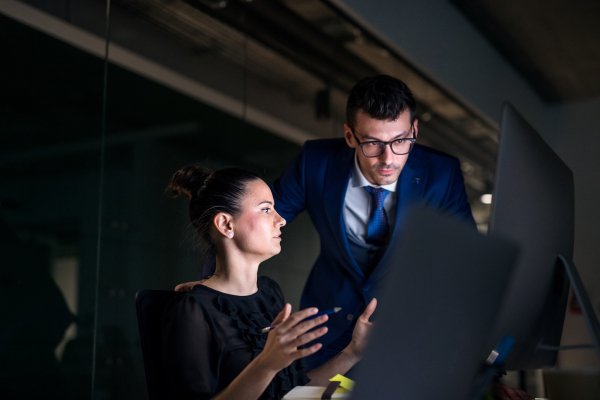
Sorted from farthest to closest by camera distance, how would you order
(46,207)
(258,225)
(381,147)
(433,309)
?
1. (46,207)
2. (381,147)
3. (258,225)
4. (433,309)

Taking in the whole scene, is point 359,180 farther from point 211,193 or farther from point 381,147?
point 211,193

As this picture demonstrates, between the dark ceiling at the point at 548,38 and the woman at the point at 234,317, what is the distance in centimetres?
377

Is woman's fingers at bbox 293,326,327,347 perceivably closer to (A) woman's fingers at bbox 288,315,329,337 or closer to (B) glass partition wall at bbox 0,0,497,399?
(A) woman's fingers at bbox 288,315,329,337

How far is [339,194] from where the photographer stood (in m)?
2.00

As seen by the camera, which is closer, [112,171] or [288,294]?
[112,171]

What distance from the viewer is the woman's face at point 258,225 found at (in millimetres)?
1530

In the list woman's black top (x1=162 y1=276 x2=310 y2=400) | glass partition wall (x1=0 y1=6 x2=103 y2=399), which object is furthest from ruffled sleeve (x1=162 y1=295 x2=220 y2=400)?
glass partition wall (x1=0 y1=6 x2=103 y2=399)

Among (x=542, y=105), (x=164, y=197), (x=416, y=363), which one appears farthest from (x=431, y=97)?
(x=416, y=363)

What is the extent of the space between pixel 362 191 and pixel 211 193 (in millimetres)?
678

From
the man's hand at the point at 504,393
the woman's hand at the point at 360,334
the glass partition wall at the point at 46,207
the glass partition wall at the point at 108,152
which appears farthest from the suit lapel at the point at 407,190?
the glass partition wall at the point at 46,207

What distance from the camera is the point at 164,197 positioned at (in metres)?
2.82

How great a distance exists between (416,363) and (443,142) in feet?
16.8

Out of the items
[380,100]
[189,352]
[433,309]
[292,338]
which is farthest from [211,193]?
[433,309]

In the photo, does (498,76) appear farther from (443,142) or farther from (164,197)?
(164,197)
